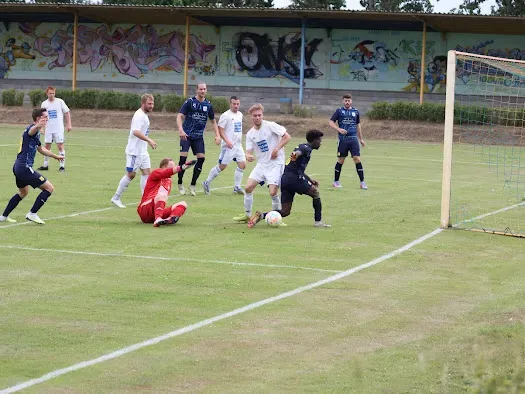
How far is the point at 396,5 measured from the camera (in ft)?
220

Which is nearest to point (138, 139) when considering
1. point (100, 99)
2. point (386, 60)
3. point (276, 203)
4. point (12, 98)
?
point (276, 203)

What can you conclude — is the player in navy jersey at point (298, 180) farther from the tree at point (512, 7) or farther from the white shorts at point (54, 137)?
the tree at point (512, 7)

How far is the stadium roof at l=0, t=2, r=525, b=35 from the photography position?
46.3 meters

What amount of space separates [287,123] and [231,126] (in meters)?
24.6

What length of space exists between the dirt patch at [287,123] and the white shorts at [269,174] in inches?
1094

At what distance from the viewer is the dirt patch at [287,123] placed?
43.6 m

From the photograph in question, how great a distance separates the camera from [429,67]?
167ft

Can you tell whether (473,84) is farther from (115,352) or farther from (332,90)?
(115,352)

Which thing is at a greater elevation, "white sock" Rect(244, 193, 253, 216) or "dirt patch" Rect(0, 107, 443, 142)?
"dirt patch" Rect(0, 107, 443, 142)

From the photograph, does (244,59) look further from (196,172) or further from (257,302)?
(257,302)

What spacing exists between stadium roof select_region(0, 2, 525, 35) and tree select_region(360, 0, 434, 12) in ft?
50.9

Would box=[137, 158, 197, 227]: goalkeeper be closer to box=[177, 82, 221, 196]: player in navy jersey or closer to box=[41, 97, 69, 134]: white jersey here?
box=[177, 82, 221, 196]: player in navy jersey

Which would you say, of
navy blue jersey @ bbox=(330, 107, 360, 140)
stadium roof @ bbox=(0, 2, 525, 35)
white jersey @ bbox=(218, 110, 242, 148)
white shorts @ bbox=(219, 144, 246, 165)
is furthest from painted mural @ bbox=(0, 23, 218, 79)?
white shorts @ bbox=(219, 144, 246, 165)

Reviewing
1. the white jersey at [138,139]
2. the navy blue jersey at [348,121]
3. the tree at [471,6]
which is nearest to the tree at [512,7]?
the tree at [471,6]
